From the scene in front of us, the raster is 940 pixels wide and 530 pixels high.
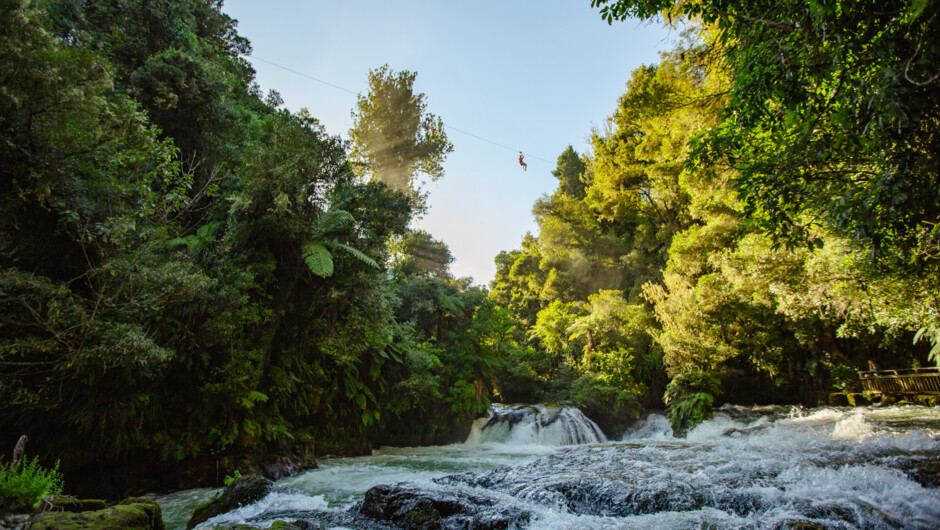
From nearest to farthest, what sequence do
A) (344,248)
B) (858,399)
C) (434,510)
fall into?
1. (434,510)
2. (344,248)
3. (858,399)

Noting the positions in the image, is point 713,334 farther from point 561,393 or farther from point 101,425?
point 101,425

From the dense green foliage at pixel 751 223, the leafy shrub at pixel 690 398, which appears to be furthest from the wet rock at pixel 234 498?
the leafy shrub at pixel 690 398

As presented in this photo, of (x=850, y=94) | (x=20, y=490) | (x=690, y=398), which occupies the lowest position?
(x=690, y=398)

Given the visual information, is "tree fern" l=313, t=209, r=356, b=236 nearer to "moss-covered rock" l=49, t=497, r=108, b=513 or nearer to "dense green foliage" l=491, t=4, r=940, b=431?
"moss-covered rock" l=49, t=497, r=108, b=513

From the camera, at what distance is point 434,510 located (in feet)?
15.9

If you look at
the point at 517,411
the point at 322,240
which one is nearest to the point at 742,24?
the point at 322,240

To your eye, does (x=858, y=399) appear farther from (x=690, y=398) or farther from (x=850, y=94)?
(x=850, y=94)

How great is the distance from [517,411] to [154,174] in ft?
45.8

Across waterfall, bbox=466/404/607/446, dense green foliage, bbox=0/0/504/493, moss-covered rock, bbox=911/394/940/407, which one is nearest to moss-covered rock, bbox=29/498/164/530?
dense green foliage, bbox=0/0/504/493

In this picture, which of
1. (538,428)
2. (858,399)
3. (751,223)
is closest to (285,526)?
(751,223)

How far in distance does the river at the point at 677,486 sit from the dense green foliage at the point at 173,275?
147cm

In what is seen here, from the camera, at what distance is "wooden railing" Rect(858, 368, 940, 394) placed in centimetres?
1182

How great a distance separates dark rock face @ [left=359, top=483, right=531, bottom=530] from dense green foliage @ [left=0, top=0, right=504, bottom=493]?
13.0 ft

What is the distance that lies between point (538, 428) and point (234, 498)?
11432 millimetres
